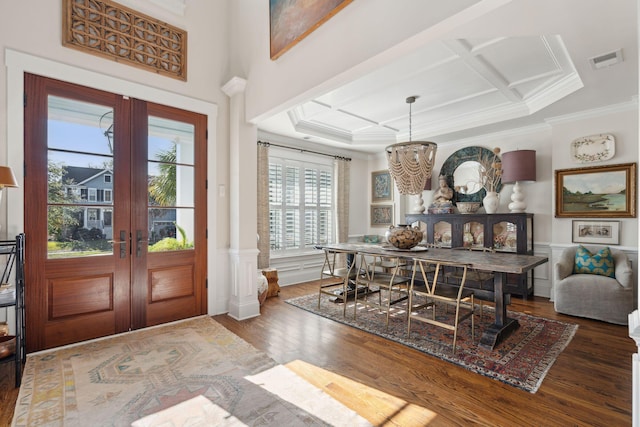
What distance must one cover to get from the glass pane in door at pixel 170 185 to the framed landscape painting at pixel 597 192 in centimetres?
491

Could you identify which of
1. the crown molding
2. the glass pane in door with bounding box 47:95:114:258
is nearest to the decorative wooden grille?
the glass pane in door with bounding box 47:95:114:258

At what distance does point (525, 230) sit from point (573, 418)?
306 centimetres

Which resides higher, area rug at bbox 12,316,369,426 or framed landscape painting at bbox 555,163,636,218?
framed landscape painting at bbox 555,163,636,218

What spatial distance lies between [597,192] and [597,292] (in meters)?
1.36

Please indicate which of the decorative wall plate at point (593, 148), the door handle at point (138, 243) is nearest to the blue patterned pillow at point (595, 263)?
the decorative wall plate at point (593, 148)

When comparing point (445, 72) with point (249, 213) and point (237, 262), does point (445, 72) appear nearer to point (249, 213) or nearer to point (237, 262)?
point (249, 213)

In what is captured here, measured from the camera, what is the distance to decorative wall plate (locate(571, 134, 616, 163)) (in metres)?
3.94

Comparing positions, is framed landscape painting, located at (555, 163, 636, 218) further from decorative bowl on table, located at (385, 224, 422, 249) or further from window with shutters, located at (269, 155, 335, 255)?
window with shutters, located at (269, 155, 335, 255)

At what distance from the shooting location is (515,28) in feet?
7.45

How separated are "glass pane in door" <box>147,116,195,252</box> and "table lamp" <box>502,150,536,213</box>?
4381mm

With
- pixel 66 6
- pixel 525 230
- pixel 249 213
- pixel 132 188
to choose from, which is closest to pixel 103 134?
pixel 132 188

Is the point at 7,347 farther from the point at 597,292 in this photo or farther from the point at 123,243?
the point at 597,292

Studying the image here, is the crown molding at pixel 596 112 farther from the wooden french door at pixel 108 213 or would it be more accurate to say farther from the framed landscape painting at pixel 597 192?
the wooden french door at pixel 108 213

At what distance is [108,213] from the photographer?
3.04 meters
